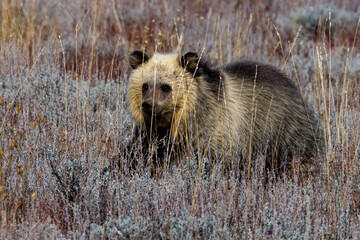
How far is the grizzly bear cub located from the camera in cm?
455

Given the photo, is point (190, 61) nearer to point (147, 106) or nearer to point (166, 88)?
point (166, 88)

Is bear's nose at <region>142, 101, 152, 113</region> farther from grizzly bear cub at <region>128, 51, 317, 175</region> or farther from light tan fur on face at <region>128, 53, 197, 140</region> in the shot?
light tan fur on face at <region>128, 53, 197, 140</region>

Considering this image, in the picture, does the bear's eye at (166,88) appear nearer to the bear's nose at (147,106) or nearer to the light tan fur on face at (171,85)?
the light tan fur on face at (171,85)

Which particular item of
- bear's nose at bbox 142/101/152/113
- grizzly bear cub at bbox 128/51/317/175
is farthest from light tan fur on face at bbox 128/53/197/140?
bear's nose at bbox 142/101/152/113

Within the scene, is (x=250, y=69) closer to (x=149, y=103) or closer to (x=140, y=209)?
(x=149, y=103)

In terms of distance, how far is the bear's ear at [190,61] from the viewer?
15.3 ft

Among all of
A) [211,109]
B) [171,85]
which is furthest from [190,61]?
[211,109]

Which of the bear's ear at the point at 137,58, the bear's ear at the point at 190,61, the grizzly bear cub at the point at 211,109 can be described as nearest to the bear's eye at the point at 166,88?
the grizzly bear cub at the point at 211,109

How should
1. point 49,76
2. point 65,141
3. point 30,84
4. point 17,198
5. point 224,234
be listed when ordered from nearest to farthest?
point 224,234
point 17,198
point 65,141
point 30,84
point 49,76

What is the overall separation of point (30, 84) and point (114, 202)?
2.56 metres

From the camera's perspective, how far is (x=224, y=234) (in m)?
3.10

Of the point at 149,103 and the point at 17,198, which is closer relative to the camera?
the point at 17,198

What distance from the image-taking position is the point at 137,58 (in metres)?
4.89

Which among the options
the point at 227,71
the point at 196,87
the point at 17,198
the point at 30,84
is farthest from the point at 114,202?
the point at 30,84
